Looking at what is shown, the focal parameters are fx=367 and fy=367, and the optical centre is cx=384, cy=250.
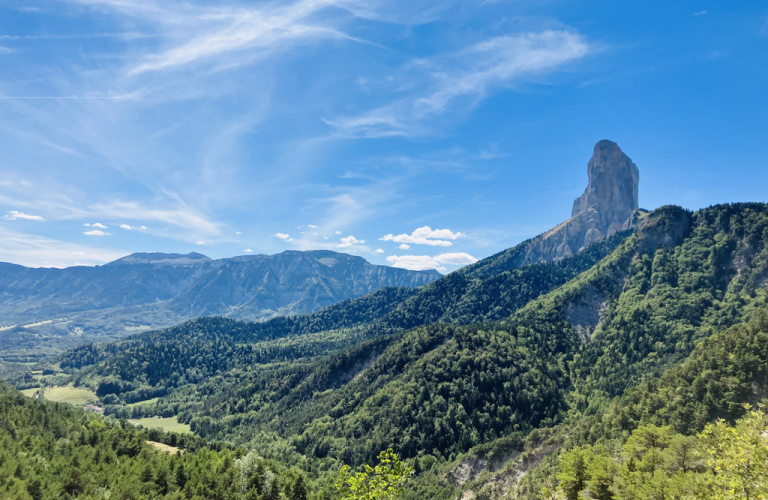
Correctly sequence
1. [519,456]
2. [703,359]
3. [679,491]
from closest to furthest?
[679,491], [703,359], [519,456]

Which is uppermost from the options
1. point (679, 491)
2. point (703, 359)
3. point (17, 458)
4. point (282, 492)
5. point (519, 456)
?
point (703, 359)

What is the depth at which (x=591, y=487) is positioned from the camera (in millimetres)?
73125

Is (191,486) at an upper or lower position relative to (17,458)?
lower

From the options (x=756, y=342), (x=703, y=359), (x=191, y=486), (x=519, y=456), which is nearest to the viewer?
(x=191, y=486)

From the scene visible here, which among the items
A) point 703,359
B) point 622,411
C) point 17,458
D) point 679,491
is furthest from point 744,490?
point 703,359

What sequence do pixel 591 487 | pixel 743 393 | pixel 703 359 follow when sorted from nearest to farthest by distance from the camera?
1. pixel 591 487
2. pixel 743 393
3. pixel 703 359

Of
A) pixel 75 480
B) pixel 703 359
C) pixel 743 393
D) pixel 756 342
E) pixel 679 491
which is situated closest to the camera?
pixel 679 491

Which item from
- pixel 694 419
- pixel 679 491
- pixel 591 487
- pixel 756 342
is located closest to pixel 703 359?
pixel 756 342

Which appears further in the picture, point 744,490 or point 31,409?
point 31,409

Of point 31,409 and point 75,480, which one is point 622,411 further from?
point 31,409

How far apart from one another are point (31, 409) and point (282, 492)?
105 m

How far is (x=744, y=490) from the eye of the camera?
32.0 metres

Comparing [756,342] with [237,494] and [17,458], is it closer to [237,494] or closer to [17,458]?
[237,494]

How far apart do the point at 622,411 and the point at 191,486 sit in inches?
5863
